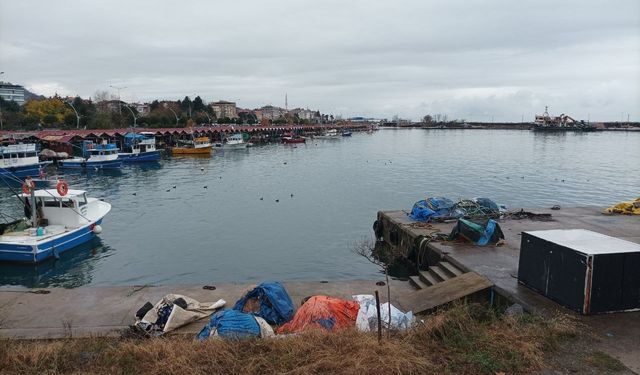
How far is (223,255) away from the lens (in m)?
22.7

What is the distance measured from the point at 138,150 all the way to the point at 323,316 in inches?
2565

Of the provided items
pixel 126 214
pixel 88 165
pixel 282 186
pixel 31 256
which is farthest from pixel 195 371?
pixel 88 165

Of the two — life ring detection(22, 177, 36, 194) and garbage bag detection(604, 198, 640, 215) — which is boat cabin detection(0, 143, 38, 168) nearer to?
life ring detection(22, 177, 36, 194)

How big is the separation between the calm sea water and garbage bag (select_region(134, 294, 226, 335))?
7.86m

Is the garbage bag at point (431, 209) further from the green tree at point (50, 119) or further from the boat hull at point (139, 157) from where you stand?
the green tree at point (50, 119)

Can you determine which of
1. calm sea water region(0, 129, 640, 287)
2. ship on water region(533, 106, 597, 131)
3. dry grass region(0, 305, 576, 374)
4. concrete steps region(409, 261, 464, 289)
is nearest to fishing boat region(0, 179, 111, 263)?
calm sea water region(0, 129, 640, 287)

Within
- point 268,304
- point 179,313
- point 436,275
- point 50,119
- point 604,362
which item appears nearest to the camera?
point 604,362

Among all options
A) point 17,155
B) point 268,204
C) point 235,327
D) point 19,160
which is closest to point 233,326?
point 235,327

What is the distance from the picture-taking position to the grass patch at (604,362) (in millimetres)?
7043

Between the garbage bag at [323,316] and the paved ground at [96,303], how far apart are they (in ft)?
8.03

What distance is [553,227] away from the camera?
18938mm

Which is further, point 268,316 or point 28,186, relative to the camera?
point 28,186

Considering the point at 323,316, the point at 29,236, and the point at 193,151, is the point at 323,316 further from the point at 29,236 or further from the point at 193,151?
the point at 193,151

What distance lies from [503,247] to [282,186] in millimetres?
31900
